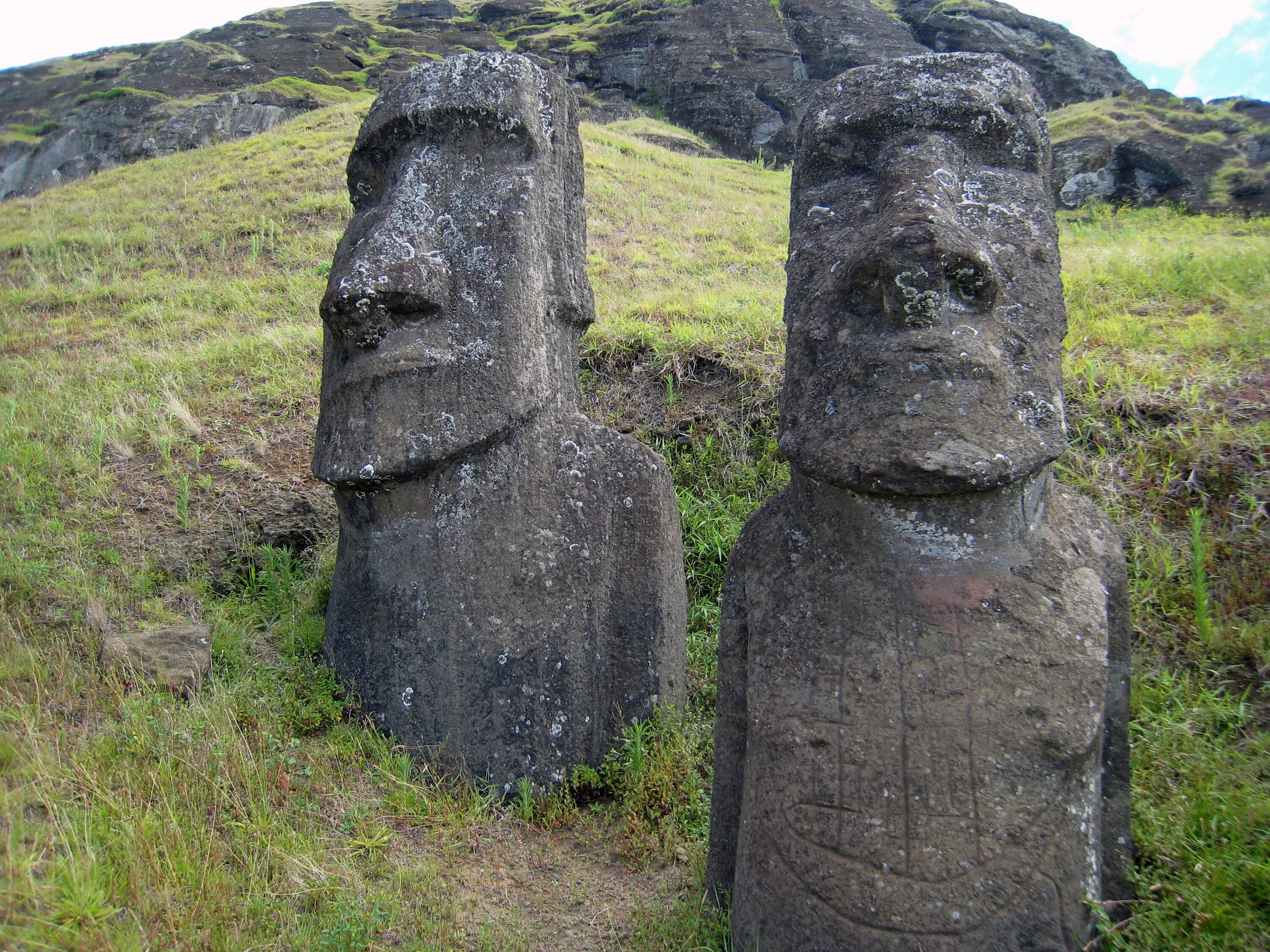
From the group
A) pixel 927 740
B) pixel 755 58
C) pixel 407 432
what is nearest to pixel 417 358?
pixel 407 432

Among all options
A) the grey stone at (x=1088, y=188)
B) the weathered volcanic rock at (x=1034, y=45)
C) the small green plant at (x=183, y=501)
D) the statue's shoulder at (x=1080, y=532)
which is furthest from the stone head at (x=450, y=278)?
the weathered volcanic rock at (x=1034, y=45)

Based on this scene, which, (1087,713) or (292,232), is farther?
(292,232)

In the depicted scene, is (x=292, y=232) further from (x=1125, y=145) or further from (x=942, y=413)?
(x=1125, y=145)

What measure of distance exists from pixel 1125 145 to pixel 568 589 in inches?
580

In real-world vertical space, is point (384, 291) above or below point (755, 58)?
below

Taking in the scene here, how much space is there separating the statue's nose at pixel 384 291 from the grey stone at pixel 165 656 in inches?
57.7

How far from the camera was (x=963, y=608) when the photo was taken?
85.4 inches

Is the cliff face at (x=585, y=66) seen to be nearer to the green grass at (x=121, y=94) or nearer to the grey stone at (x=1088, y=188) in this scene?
the green grass at (x=121, y=94)

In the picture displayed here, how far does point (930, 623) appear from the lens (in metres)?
2.17

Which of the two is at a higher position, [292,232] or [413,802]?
[292,232]

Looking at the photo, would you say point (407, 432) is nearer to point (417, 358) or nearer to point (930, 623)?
point (417, 358)

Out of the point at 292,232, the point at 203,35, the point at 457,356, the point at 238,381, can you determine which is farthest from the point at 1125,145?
the point at 203,35

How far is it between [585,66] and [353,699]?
30.5 m

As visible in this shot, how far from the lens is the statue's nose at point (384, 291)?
3.45 meters
